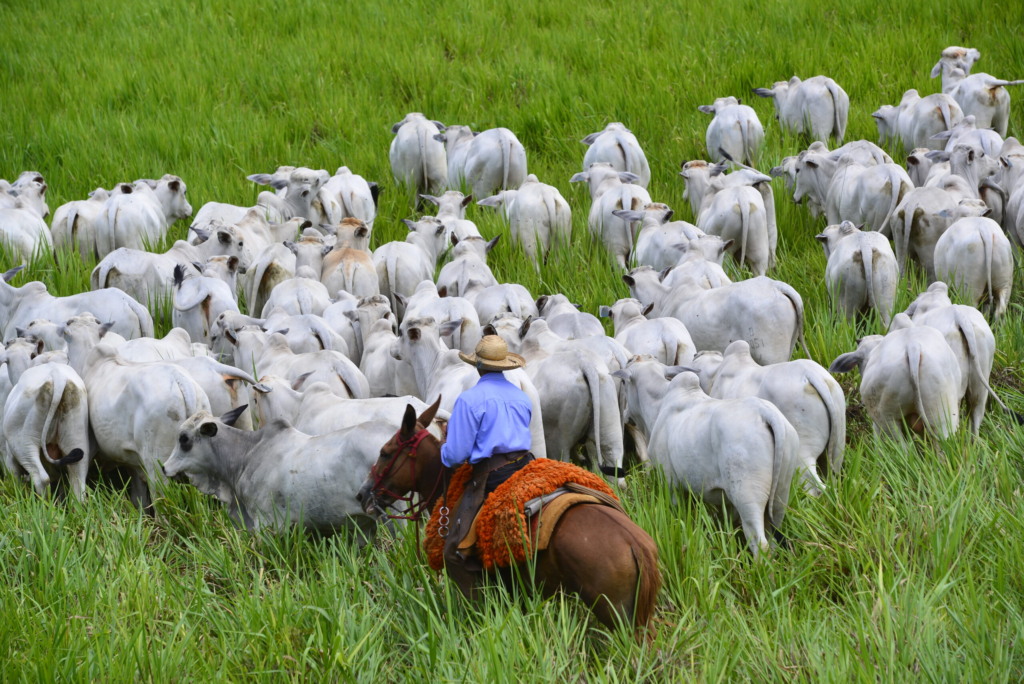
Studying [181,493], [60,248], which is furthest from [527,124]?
[181,493]

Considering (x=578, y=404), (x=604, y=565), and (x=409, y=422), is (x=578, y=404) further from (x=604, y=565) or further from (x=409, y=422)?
(x=604, y=565)

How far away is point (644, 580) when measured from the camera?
14.1 ft

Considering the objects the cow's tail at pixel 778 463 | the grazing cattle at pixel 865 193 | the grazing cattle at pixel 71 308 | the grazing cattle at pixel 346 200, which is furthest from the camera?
the grazing cattle at pixel 346 200

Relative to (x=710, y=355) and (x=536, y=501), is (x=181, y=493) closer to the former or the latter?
(x=536, y=501)

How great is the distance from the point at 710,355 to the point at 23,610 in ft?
13.3

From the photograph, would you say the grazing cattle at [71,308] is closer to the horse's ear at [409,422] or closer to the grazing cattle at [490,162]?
the horse's ear at [409,422]

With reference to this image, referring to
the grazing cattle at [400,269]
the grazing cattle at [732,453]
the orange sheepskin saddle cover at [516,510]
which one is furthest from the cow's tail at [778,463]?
the grazing cattle at [400,269]

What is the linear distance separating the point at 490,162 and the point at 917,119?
4.54 metres

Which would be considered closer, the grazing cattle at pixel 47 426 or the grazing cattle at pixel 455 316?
the grazing cattle at pixel 47 426

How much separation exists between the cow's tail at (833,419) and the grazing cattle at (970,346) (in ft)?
3.00

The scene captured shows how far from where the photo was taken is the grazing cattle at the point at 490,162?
1149cm

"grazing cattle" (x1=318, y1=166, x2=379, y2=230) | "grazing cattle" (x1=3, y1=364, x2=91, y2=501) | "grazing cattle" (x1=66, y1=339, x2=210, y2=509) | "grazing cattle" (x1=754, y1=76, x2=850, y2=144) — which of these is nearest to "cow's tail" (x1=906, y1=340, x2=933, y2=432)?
"grazing cattle" (x1=66, y1=339, x2=210, y2=509)

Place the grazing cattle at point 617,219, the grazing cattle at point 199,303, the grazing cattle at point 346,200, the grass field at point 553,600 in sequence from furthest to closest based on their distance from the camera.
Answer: the grazing cattle at point 346,200
the grazing cattle at point 617,219
the grazing cattle at point 199,303
the grass field at point 553,600

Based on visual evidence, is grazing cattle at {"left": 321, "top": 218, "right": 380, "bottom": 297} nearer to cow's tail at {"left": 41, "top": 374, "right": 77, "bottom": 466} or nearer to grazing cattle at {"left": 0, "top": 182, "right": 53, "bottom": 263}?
grazing cattle at {"left": 0, "top": 182, "right": 53, "bottom": 263}
